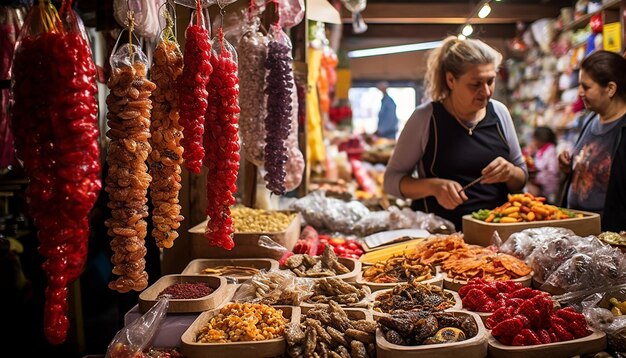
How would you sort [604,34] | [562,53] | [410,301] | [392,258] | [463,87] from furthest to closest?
[562,53]
[604,34]
[463,87]
[392,258]
[410,301]

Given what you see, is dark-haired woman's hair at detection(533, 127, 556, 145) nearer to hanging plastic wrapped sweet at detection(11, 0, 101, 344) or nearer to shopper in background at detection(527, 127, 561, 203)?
shopper in background at detection(527, 127, 561, 203)

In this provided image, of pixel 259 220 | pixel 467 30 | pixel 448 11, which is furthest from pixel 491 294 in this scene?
pixel 448 11

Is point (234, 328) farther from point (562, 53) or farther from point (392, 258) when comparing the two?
point (562, 53)

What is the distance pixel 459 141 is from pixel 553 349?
1738 millimetres

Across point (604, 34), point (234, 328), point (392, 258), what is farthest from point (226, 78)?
point (604, 34)

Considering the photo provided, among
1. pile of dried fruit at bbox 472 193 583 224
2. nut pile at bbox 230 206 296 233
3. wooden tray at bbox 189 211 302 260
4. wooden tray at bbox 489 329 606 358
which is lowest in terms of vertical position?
wooden tray at bbox 489 329 606 358

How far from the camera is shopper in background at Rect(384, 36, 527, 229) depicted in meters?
3.01

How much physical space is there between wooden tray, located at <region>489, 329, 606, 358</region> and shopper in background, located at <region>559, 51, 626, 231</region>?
1971mm

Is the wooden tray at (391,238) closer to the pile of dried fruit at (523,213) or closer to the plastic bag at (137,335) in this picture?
the pile of dried fruit at (523,213)

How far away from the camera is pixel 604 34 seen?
548 cm

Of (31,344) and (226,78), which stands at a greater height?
(226,78)

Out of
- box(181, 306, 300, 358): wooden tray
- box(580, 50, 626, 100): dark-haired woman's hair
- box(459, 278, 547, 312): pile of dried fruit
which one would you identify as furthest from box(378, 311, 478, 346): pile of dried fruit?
box(580, 50, 626, 100): dark-haired woman's hair

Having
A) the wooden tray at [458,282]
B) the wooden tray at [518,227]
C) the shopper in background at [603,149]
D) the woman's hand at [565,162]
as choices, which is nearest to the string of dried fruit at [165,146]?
the wooden tray at [458,282]

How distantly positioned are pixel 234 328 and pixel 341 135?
248 inches
